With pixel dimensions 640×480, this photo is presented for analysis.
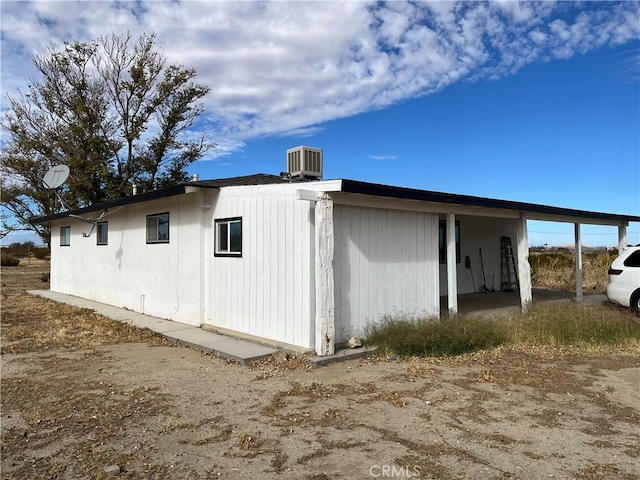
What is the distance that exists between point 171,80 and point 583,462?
26.6 meters

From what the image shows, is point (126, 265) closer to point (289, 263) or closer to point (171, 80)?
point (289, 263)

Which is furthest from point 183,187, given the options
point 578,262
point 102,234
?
point 578,262

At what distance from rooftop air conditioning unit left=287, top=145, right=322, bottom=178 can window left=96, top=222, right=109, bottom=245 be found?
6465 mm

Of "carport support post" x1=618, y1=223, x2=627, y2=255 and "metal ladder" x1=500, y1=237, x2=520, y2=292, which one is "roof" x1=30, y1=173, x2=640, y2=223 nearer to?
"carport support post" x1=618, y1=223, x2=627, y2=255

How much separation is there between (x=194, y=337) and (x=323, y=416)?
14.6 feet

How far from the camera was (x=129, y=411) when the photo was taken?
482 cm

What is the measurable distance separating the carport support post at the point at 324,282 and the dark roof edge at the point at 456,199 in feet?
1.45

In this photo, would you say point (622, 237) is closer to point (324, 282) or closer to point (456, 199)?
point (456, 199)

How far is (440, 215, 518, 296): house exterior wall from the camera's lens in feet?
48.6

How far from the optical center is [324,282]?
6.85 meters

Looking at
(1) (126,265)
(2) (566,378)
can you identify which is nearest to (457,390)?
(2) (566,378)

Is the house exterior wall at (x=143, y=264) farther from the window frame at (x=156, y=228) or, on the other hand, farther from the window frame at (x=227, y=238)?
the window frame at (x=227, y=238)

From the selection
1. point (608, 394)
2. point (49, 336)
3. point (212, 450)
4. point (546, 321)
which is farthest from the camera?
point (49, 336)

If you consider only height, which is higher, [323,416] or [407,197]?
[407,197]
